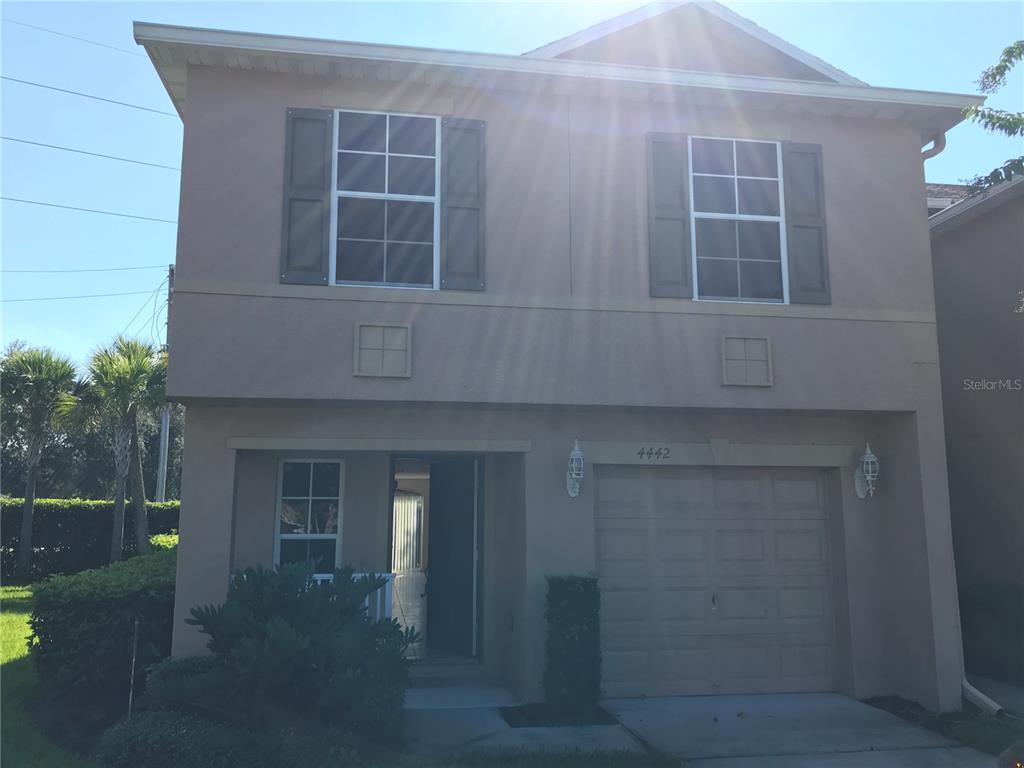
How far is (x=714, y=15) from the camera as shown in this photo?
9.71 m

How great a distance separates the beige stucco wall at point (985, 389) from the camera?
404 inches

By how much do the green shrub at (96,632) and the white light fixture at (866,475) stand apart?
7.33m

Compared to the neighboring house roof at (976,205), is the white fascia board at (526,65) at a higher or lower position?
higher

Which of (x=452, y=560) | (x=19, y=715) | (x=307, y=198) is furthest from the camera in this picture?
(x=452, y=560)

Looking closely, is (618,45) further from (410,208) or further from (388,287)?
(388,287)

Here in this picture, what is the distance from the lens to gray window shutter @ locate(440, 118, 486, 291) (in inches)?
330

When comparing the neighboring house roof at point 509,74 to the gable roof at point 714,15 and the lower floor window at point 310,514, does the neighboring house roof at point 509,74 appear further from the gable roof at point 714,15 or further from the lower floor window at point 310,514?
the lower floor window at point 310,514

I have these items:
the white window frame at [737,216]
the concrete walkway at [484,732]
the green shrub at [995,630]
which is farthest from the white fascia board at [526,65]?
the concrete walkway at [484,732]

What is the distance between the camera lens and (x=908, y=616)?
8828 mm

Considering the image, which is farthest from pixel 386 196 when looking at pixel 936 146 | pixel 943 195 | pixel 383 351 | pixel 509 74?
pixel 943 195

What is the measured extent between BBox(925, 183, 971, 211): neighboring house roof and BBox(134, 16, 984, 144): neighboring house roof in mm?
3231

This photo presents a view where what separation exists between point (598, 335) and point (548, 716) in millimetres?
3726

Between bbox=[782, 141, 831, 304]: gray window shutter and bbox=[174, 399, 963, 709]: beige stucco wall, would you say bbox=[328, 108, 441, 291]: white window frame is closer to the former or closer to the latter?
bbox=[174, 399, 963, 709]: beige stucco wall

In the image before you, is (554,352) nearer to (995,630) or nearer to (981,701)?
(981,701)
